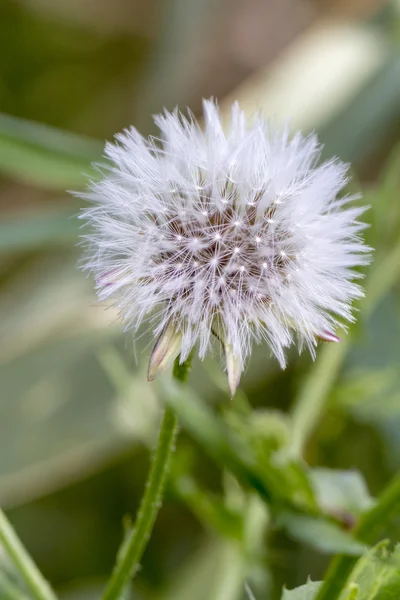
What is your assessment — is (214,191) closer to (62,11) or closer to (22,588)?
(22,588)

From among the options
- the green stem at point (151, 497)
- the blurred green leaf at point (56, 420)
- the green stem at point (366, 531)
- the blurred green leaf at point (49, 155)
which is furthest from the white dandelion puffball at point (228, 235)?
the blurred green leaf at point (56, 420)

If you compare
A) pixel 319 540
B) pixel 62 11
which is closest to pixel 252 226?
pixel 319 540

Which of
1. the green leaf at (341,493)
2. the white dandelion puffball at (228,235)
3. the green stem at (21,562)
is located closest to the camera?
the white dandelion puffball at (228,235)

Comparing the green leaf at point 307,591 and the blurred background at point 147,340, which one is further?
the blurred background at point 147,340

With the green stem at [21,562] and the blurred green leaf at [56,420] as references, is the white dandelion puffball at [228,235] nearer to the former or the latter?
the green stem at [21,562]

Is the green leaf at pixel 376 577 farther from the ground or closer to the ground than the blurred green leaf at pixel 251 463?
closer to the ground

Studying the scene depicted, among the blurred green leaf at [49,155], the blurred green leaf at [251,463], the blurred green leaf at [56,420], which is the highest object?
the blurred green leaf at [49,155]
